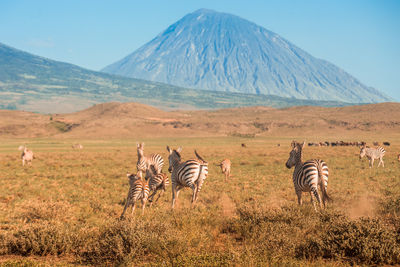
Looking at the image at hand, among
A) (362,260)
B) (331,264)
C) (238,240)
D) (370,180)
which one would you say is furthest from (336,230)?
(370,180)

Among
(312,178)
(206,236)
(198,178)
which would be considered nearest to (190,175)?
(198,178)

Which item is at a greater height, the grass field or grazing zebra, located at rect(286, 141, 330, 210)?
grazing zebra, located at rect(286, 141, 330, 210)

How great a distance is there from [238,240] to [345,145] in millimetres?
54613

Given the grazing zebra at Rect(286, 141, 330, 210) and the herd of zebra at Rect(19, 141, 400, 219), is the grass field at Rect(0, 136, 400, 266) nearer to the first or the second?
the grazing zebra at Rect(286, 141, 330, 210)

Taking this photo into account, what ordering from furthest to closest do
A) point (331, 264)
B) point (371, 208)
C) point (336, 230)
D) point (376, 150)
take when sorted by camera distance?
point (376, 150), point (371, 208), point (336, 230), point (331, 264)

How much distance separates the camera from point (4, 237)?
29.7ft

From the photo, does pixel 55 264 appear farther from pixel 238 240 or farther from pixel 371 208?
pixel 371 208

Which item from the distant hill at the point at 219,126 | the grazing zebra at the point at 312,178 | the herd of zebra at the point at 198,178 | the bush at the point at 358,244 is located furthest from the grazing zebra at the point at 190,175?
the distant hill at the point at 219,126

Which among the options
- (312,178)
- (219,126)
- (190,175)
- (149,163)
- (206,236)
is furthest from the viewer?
(219,126)

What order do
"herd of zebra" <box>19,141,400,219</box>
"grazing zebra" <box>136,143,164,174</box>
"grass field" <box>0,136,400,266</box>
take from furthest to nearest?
"grazing zebra" <box>136,143,164,174</box>, "herd of zebra" <box>19,141,400,219</box>, "grass field" <box>0,136,400,266</box>

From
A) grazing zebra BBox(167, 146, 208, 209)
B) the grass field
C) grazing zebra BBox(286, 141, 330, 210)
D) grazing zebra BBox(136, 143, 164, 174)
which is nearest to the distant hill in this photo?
grazing zebra BBox(136, 143, 164, 174)

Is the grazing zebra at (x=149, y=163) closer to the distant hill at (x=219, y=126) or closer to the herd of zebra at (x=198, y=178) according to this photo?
the herd of zebra at (x=198, y=178)

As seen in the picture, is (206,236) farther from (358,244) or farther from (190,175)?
(190,175)

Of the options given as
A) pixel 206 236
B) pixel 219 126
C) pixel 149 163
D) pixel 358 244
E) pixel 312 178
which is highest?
pixel 312 178
